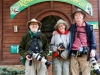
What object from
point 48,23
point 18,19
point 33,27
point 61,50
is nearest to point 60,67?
point 61,50

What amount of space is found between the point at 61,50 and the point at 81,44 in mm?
438

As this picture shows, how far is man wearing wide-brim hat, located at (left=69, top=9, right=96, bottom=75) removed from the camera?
13.1 ft

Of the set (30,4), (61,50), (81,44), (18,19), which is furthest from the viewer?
(18,19)

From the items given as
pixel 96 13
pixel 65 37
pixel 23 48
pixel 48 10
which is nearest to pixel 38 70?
pixel 23 48

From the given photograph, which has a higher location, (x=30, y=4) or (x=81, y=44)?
(x=30, y=4)

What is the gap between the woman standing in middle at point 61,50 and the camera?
166 inches

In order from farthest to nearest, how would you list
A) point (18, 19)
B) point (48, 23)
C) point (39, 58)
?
point (48, 23), point (18, 19), point (39, 58)

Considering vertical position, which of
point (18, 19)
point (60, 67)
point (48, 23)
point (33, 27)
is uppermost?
point (18, 19)

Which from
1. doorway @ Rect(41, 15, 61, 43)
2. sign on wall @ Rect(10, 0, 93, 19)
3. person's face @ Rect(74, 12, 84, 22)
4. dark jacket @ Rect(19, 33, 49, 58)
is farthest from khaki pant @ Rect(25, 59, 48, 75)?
doorway @ Rect(41, 15, 61, 43)

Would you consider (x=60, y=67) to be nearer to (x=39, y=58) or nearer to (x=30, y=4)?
(x=39, y=58)

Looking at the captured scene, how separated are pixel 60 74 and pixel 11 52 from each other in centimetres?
492

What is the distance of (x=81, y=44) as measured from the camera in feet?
13.2

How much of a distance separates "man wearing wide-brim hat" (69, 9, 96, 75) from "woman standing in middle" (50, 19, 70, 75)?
15 cm

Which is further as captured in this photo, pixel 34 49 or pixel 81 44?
pixel 81 44
